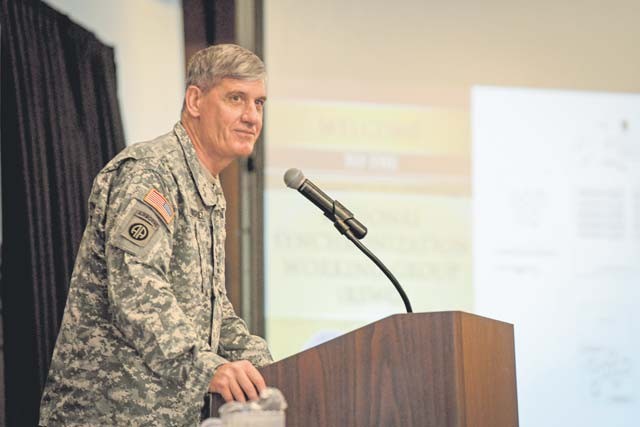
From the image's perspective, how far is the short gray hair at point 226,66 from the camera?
2.60m

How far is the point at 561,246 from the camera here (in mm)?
4812

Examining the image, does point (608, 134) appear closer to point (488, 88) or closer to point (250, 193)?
point (488, 88)

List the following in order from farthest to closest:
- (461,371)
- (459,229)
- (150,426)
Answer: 1. (459,229)
2. (150,426)
3. (461,371)

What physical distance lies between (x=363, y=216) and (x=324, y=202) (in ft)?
7.36

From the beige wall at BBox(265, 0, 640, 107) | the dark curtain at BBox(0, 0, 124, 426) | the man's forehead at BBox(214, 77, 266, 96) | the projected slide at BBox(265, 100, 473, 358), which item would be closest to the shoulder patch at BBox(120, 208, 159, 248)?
the man's forehead at BBox(214, 77, 266, 96)

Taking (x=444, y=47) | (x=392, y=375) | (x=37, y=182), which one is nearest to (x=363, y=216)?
(x=444, y=47)

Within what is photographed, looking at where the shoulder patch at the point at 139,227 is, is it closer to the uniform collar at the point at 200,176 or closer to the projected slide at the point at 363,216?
the uniform collar at the point at 200,176

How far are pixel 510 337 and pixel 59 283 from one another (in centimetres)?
221

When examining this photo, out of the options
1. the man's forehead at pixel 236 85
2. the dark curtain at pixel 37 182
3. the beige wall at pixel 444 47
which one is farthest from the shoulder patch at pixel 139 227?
the beige wall at pixel 444 47

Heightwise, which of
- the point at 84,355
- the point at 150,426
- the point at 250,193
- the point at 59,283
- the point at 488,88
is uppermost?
the point at 488,88

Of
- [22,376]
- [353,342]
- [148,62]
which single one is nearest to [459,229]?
[148,62]

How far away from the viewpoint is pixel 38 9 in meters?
4.03

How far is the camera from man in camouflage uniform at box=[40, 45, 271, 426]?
2174mm

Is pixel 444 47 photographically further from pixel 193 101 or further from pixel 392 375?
pixel 392 375
